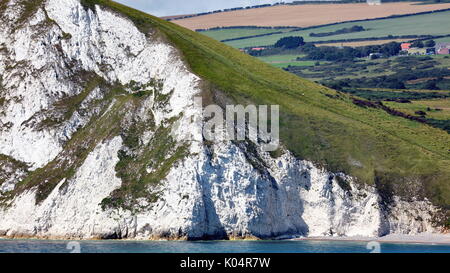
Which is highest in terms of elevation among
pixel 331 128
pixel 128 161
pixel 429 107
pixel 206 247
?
pixel 429 107

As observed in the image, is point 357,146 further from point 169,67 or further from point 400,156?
point 169,67

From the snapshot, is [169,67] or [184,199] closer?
[184,199]

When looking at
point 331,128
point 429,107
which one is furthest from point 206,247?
point 429,107

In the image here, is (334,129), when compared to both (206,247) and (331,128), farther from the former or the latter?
(206,247)
